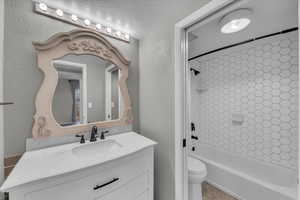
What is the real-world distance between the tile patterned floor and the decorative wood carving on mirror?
168 cm

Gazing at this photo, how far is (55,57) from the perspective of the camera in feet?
3.49

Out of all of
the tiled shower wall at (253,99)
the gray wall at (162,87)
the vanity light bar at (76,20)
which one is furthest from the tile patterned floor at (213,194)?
the vanity light bar at (76,20)

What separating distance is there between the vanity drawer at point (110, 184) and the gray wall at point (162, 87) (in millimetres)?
196

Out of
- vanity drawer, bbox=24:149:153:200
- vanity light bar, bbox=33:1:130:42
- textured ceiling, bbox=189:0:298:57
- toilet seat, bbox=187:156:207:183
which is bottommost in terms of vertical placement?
toilet seat, bbox=187:156:207:183

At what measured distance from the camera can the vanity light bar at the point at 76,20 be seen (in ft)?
3.36

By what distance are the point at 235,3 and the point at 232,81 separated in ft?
5.12

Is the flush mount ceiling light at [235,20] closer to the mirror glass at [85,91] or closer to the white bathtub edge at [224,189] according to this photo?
the mirror glass at [85,91]

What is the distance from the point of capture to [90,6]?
3.71ft

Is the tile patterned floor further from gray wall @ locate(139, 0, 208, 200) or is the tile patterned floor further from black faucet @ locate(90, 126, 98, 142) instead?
black faucet @ locate(90, 126, 98, 142)

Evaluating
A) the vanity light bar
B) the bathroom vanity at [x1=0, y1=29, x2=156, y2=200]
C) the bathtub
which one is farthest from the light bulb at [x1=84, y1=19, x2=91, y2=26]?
the bathtub

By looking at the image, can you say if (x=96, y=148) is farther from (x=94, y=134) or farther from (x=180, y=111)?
(x=180, y=111)

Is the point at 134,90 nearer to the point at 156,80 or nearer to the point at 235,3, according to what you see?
the point at 156,80

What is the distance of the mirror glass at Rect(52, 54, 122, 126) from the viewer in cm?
112

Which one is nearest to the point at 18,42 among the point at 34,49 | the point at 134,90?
the point at 34,49
